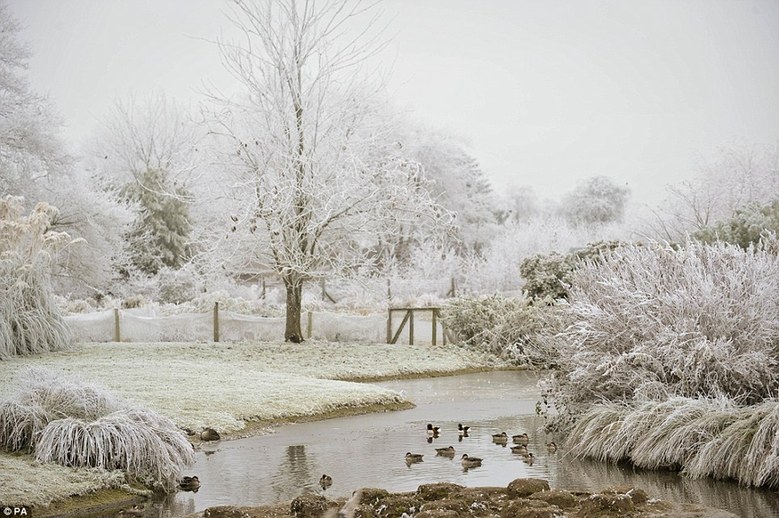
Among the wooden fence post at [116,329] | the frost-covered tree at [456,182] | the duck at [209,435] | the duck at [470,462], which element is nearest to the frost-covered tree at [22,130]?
the wooden fence post at [116,329]

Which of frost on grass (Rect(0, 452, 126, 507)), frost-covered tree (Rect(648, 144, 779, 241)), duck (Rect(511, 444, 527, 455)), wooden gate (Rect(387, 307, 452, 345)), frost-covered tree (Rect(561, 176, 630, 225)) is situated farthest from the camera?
frost-covered tree (Rect(561, 176, 630, 225))

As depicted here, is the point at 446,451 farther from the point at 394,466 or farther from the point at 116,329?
the point at 116,329

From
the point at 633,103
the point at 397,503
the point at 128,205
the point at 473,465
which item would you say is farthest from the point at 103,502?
the point at 633,103

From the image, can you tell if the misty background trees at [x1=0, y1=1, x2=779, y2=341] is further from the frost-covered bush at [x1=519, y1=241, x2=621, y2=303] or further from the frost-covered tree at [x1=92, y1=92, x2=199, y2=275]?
the frost-covered bush at [x1=519, y1=241, x2=621, y2=303]

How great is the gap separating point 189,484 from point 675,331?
13.5 feet

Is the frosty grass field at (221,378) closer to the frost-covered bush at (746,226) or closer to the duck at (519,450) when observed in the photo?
the duck at (519,450)

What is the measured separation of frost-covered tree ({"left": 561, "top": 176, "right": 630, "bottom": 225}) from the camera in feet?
135

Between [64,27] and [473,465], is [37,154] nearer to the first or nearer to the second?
[64,27]

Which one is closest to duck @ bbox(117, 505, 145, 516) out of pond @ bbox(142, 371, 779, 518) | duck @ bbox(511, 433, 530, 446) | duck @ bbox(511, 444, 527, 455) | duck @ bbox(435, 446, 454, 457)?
pond @ bbox(142, 371, 779, 518)

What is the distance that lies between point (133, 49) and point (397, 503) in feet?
99.1

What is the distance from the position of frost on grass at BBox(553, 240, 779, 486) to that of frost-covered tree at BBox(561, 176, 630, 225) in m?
32.8

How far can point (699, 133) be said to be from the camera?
33969 millimetres

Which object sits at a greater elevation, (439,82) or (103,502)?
(439,82)

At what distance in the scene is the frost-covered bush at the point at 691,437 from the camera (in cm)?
648
